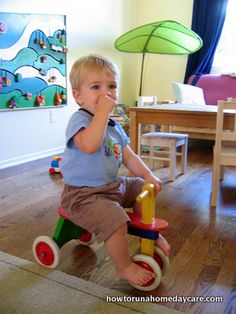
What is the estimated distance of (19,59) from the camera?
308 cm

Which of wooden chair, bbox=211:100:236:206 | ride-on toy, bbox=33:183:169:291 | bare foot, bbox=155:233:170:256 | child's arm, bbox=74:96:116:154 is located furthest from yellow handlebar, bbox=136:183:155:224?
wooden chair, bbox=211:100:236:206

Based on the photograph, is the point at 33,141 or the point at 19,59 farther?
the point at 33,141

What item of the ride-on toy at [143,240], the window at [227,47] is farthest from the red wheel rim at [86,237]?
the window at [227,47]

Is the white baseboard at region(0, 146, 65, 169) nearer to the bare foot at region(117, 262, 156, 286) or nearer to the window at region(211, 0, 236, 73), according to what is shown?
the bare foot at region(117, 262, 156, 286)

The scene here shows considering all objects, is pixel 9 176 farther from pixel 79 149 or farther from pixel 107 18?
pixel 107 18

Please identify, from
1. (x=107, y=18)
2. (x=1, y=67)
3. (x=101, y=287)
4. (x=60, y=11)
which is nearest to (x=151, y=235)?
(x=101, y=287)

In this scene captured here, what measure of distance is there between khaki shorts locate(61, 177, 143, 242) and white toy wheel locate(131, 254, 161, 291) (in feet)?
0.50

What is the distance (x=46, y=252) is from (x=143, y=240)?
1.31 ft

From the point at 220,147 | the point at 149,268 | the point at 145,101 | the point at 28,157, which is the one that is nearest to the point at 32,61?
the point at 28,157

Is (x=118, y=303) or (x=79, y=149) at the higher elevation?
(x=79, y=149)

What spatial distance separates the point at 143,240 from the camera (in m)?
1.24

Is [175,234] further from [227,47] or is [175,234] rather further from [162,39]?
[227,47]

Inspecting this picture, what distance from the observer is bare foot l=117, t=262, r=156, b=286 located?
3.93ft

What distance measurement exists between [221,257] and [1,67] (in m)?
2.35
